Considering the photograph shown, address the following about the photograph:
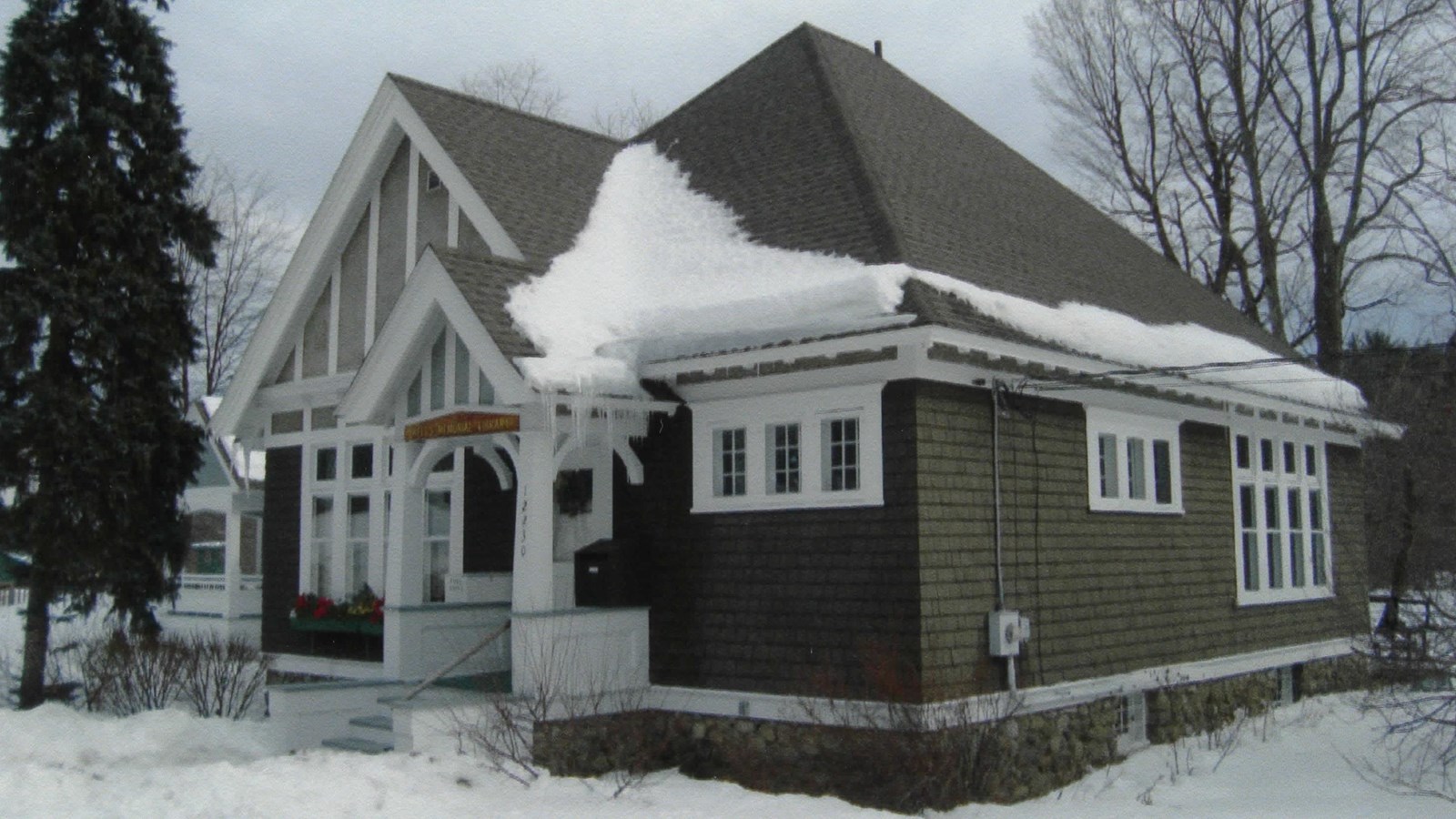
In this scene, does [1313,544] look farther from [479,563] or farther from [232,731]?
[232,731]

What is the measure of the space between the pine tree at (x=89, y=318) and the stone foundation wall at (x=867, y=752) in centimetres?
677

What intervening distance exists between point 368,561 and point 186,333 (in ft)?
11.5

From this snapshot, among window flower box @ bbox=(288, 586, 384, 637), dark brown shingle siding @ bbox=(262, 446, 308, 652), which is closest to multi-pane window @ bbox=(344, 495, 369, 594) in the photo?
window flower box @ bbox=(288, 586, 384, 637)

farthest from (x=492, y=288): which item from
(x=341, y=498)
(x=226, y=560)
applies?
(x=226, y=560)

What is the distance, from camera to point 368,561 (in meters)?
15.9

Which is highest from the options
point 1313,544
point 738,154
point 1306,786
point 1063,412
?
point 738,154

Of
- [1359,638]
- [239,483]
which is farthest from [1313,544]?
[239,483]

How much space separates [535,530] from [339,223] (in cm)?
629

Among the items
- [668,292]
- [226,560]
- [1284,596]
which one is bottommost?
[1284,596]

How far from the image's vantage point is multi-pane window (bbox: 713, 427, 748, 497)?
40.0 feet

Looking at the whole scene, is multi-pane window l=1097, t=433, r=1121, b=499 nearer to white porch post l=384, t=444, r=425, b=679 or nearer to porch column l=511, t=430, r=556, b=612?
porch column l=511, t=430, r=556, b=612

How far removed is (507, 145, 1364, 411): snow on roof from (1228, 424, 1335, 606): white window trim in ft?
2.67

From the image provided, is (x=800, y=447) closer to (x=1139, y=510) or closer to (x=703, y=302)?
(x=703, y=302)

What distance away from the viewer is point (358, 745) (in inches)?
456
